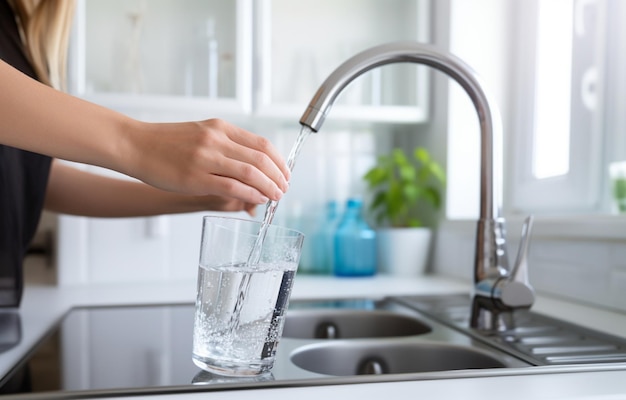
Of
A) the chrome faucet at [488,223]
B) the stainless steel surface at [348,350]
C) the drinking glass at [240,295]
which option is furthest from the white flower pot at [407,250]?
the drinking glass at [240,295]

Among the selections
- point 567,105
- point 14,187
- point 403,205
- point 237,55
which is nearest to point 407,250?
point 403,205

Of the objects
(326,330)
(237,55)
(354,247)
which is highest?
(237,55)

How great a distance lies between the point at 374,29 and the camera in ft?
5.41

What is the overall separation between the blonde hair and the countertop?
0.40 m

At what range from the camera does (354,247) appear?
5.03 ft

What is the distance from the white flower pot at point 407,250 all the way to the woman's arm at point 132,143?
1056mm

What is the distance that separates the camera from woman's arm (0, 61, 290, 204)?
50 cm

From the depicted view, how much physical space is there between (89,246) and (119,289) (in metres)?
0.17

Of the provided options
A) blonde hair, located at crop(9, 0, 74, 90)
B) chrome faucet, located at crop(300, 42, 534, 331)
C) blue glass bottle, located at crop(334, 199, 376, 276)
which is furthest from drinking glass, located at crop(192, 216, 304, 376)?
blue glass bottle, located at crop(334, 199, 376, 276)

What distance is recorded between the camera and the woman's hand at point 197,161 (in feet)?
1.71

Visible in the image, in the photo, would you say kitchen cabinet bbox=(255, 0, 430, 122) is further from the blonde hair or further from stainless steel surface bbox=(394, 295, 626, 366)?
stainless steel surface bbox=(394, 295, 626, 366)

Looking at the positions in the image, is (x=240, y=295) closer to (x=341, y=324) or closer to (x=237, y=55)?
(x=341, y=324)

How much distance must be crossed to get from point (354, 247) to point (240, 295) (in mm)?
1001

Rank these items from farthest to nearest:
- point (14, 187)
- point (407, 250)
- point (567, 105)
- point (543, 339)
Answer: point (407, 250)
point (567, 105)
point (14, 187)
point (543, 339)
